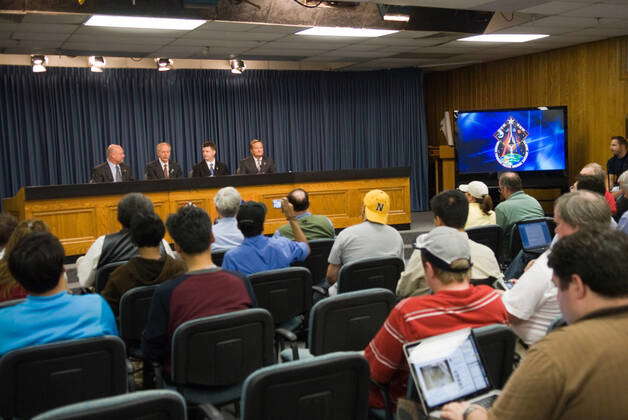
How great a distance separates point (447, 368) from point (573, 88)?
389 inches

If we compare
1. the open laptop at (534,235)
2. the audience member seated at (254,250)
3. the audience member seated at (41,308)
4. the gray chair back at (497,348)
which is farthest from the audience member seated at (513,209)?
the audience member seated at (41,308)

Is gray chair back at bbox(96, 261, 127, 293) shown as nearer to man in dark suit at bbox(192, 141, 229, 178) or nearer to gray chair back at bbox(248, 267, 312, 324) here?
gray chair back at bbox(248, 267, 312, 324)

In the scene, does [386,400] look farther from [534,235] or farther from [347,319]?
[534,235]

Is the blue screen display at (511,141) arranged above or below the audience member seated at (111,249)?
above

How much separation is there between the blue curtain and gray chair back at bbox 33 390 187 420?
9365 mm

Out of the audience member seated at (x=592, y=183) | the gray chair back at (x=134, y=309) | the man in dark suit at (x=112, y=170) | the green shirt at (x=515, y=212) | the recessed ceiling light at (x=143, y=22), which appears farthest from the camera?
the man in dark suit at (x=112, y=170)

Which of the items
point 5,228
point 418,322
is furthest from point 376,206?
point 5,228

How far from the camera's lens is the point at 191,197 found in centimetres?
799

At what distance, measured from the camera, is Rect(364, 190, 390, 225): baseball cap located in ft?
13.5

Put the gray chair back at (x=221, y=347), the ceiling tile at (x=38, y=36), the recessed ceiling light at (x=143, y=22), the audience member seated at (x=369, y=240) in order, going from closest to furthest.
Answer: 1. the gray chair back at (x=221, y=347)
2. the audience member seated at (x=369, y=240)
3. the recessed ceiling light at (x=143, y=22)
4. the ceiling tile at (x=38, y=36)

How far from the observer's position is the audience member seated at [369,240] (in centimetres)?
410

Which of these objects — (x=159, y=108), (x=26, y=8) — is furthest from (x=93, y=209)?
(x=159, y=108)

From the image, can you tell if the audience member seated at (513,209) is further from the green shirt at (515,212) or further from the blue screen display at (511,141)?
the blue screen display at (511,141)

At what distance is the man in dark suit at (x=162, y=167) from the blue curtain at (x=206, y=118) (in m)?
2.46
